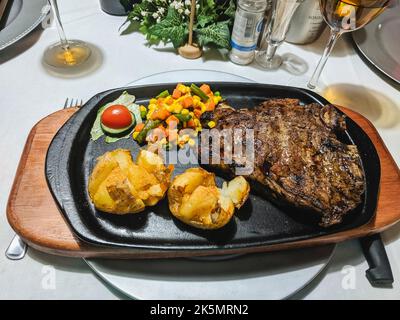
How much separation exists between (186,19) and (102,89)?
0.80 meters

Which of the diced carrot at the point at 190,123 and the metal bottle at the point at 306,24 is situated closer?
the diced carrot at the point at 190,123

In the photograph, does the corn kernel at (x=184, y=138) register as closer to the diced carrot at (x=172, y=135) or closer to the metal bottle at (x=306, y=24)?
the diced carrot at (x=172, y=135)

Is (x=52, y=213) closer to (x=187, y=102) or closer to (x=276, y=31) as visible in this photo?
(x=187, y=102)

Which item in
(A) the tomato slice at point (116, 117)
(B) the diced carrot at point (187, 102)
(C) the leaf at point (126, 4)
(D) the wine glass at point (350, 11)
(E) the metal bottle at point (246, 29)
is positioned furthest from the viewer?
(C) the leaf at point (126, 4)

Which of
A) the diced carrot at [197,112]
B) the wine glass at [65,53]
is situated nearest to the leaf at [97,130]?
the diced carrot at [197,112]

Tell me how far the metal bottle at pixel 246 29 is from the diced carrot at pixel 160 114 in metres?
0.86

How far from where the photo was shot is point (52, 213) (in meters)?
1.51

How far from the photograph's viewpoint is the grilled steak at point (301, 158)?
1.47 m

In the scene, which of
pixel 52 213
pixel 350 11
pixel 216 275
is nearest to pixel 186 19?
pixel 350 11

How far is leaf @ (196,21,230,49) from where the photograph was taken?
2.37m

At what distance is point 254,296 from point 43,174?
1.13 metres

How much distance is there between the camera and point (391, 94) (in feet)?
7.84

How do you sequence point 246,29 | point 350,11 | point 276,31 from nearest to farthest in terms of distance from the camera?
1. point 350,11
2. point 246,29
3. point 276,31

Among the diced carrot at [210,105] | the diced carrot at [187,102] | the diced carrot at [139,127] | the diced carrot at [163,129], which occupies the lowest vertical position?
the diced carrot at [139,127]
